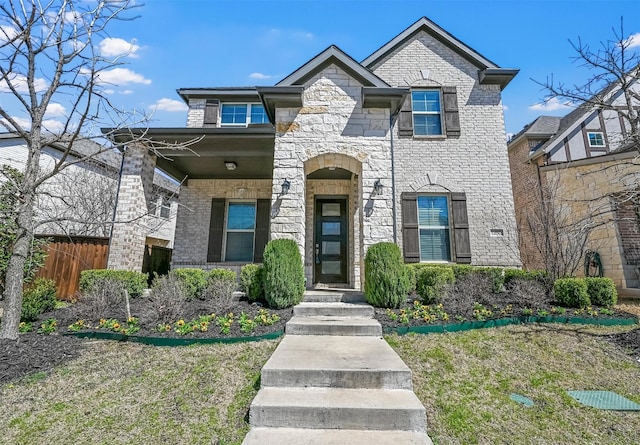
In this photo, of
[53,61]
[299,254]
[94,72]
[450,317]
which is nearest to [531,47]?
[450,317]

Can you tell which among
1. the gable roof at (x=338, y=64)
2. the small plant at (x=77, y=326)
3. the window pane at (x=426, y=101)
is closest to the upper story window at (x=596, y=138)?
the window pane at (x=426, y=101)

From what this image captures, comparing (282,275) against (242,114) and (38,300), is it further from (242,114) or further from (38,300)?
(242,114)

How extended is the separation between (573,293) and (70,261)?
11166mm

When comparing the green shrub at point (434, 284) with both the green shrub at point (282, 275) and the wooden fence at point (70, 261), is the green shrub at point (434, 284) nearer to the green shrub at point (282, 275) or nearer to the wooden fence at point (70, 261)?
the green shrub at point (282, 275)

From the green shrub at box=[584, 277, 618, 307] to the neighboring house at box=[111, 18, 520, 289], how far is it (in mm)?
2716

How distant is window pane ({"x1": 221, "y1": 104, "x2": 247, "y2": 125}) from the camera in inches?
414

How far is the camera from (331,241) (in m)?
8.57

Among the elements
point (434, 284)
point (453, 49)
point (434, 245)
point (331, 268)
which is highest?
point (453, 49)

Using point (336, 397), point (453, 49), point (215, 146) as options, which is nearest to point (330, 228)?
point (215, 146)

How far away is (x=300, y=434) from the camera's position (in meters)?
2.36

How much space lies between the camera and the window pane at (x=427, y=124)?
8.88 metres

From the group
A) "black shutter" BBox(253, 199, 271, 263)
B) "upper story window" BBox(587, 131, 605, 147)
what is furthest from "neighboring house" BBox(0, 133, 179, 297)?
"upper story window" BBox(587, 131, 605, 147)

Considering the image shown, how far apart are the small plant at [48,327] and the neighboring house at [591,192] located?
856 cm

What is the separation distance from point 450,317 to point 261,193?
6706mm
